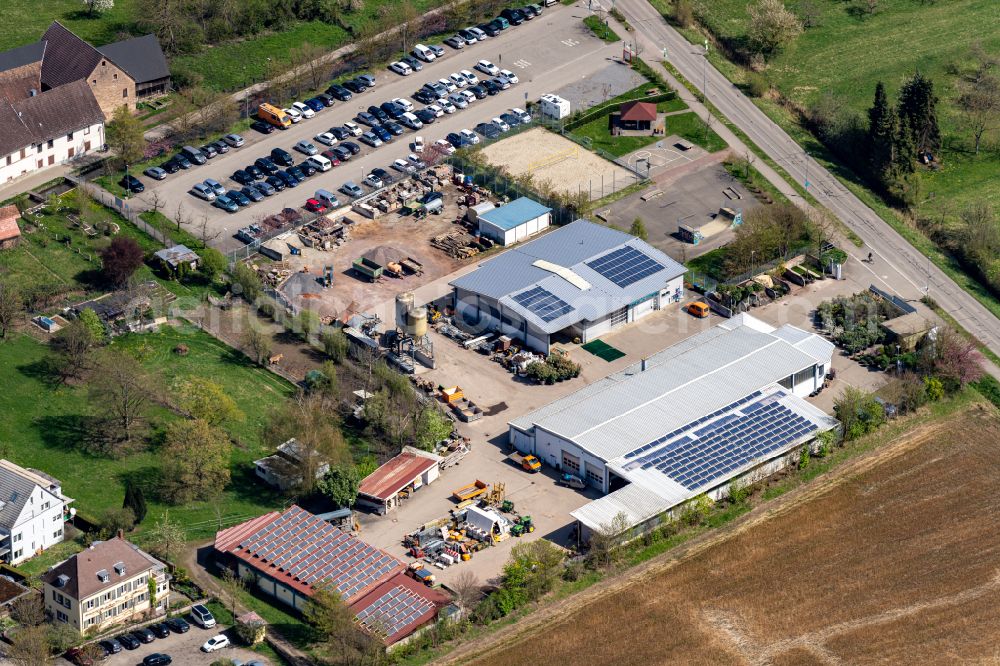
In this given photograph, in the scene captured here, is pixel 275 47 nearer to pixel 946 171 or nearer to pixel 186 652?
pixel 946 171

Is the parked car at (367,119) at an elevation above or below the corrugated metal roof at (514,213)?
above

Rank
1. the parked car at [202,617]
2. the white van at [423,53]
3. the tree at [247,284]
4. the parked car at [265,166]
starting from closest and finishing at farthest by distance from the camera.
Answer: the parked car at [202,617], the tree at [247,284], the parked car at [265,166], the white van at [423,53]

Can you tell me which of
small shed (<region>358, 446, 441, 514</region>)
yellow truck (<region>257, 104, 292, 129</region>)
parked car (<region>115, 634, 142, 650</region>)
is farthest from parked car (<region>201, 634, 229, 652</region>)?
yellow truck (<region>257, 104, 292, 129</region>)

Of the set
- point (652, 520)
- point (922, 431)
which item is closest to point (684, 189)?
point (922, 431)

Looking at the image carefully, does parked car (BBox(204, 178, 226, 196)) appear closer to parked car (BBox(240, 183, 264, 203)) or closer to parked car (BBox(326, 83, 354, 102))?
parked car (BBox(240, 183, 264, 203))

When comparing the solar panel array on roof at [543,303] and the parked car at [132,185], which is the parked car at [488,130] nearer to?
the solar panel array on roof at [543,303]

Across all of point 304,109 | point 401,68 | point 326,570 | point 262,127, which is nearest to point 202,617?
point 326,570

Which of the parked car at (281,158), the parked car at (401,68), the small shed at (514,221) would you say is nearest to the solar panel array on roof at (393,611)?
the small shed at (514,221)
